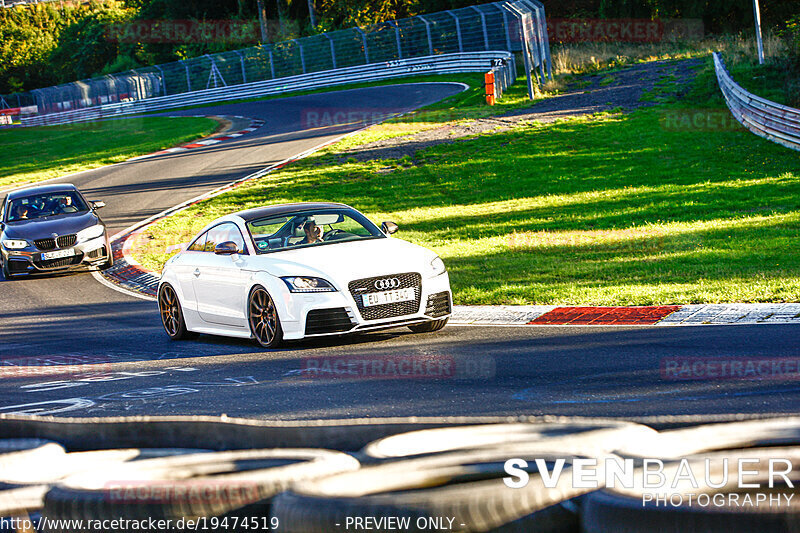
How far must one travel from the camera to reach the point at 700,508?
2.96 metres

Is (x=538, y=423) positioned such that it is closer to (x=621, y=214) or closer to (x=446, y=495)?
(x=446, y=495)

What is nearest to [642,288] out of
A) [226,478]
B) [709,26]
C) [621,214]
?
[621,214]

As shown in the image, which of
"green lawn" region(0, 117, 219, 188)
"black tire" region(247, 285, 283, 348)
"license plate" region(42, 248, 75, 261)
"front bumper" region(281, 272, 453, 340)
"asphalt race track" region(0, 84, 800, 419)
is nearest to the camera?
"asphalt race track" region(0, 84, 800, 419)

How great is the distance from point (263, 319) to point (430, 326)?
1.89 meters

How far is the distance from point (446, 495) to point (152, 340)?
9892 mm

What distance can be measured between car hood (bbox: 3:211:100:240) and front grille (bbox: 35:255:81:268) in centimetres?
52

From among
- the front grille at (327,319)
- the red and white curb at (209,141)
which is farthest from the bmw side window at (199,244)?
the red and white curb at (209,141)

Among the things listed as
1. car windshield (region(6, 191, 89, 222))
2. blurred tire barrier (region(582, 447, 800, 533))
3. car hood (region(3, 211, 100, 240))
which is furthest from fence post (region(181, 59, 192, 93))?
blurred tire barrier (region(582, 447, 800, 533))

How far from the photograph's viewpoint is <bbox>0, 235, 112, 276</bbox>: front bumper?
779 inches

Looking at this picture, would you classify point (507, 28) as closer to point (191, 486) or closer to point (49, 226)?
point (49, 226)

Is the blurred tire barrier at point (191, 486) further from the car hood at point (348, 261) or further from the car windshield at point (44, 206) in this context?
the car windshield at point (44, 206)

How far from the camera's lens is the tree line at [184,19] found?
5681 centimetres

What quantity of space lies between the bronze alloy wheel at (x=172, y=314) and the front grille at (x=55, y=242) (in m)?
7.77

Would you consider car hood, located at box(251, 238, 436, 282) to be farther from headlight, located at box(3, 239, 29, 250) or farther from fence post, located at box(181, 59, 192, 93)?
fence post, located at box(181, 59, 192, 93)
